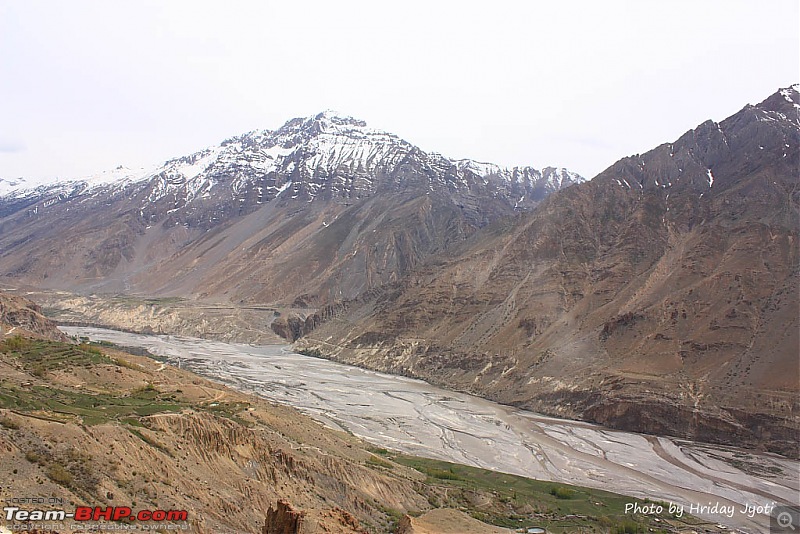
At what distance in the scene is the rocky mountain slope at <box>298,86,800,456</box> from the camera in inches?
3095

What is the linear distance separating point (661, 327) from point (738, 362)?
14.1 meters

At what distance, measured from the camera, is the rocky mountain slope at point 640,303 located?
258 feet

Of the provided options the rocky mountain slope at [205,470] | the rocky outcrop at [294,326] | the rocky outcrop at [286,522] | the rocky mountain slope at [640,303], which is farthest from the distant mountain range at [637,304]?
the rocky outcrop at [286,522]

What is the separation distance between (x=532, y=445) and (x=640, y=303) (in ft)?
132

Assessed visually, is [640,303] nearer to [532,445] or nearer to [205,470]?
Answer: [532,445]

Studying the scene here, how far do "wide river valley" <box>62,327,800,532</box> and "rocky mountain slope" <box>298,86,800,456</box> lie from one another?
5.24 m

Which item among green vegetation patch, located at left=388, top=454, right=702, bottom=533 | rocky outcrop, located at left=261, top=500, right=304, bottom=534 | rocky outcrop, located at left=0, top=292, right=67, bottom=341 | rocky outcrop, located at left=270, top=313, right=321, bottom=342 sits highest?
rocky outcrop, located at left=261, top=500, right=304, bottom=534

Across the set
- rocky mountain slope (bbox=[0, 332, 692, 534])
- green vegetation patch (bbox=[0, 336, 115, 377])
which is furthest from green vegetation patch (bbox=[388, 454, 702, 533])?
green vegetation patch (bbox=[0, 336, 115, 377])

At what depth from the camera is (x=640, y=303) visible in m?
100

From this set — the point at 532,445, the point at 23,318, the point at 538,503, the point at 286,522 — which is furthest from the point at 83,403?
the point at 23,318

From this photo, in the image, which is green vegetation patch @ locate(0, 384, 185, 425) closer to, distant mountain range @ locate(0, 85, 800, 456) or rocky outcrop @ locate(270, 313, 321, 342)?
distant mountain range @ locate(0, 85, 800, 456)

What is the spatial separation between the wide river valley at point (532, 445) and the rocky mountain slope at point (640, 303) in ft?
17.2

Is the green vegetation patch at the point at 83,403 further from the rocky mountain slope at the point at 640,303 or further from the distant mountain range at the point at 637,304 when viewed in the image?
the distant mountain range at the point at 637,304

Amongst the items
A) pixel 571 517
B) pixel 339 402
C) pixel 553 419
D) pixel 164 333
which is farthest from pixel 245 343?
pixel 571 517
